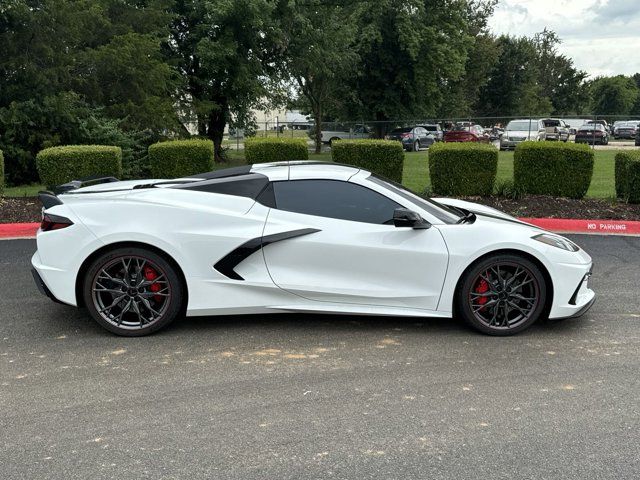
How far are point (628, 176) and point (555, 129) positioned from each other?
24.0 m

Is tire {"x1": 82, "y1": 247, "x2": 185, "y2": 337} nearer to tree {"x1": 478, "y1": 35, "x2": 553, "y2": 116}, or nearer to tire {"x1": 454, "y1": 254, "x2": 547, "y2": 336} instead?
tire {"x1": 454, "y1": 254, "x2": 547, "y2": 336}

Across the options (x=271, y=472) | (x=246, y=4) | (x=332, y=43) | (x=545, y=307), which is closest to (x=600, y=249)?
(x=545, y=307)

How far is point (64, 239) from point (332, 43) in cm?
2189

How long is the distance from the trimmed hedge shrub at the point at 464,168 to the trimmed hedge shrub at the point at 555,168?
0.54 m

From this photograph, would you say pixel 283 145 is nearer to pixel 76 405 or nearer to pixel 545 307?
pixel 545 307

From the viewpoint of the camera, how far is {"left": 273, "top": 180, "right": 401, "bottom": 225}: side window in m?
4.94

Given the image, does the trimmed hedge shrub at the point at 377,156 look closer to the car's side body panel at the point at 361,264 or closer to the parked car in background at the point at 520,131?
the car's side body panel at the point at 361,264

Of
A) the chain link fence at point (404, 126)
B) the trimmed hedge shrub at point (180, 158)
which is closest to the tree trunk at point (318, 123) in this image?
the chain link fence at point (404, 126)

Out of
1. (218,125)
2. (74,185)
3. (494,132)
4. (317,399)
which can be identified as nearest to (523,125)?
(494,132)

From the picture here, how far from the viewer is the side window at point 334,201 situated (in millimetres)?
4938

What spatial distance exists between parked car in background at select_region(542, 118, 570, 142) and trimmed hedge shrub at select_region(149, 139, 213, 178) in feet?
81.9

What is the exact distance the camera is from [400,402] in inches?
149

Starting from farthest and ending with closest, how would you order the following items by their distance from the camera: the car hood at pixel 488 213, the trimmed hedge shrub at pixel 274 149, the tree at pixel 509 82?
the tree at pixel 509 82 → the trimmed hedge shrub at pixel 274 149 → the car hood at pixel 488 213

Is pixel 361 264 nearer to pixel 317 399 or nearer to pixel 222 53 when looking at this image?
pixel 317 399
